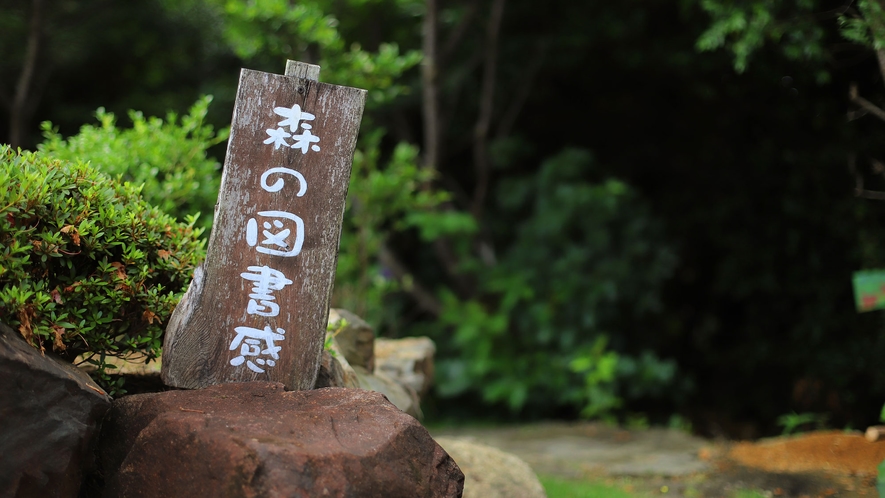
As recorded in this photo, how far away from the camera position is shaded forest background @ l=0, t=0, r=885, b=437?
665cm

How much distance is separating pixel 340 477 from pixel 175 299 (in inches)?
40.8

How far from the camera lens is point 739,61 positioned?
486cm

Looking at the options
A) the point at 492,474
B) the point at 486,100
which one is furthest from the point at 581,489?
the point at 486,100

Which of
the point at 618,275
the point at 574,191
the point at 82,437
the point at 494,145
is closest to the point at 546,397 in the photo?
the point at 618,275

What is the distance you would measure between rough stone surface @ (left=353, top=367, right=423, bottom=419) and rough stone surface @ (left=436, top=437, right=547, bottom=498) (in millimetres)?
278

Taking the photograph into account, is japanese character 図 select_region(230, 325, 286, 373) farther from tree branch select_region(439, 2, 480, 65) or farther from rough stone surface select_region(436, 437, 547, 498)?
tree branch select_region(439, 2, 480, 65)

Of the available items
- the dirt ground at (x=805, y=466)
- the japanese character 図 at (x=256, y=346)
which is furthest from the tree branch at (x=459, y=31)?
the japanese character 図 at (x=256, y=346)

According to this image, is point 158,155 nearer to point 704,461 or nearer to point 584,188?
point 704,461

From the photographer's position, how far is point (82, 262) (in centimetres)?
257

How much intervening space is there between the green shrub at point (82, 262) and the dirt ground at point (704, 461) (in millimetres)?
3050

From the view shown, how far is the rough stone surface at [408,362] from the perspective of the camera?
429cm

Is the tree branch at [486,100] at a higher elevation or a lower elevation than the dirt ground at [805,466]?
higher

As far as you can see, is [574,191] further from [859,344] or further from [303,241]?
[303,241]

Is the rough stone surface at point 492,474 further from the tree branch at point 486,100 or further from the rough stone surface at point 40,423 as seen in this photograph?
the tree branch at point 486,100
